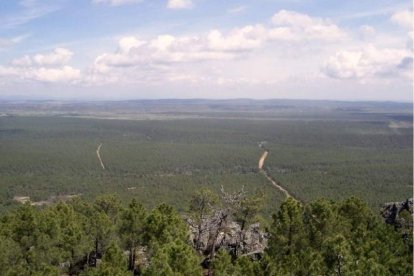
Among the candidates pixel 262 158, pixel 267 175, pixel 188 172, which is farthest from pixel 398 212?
pixel 262 158

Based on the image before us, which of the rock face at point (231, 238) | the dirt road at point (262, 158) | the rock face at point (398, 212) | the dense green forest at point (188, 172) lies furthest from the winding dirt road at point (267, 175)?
the rock face at point (231, 238)

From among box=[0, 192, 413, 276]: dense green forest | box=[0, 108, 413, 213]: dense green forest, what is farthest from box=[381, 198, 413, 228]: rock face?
box=[0, 108, 413, 213]: dense green forest

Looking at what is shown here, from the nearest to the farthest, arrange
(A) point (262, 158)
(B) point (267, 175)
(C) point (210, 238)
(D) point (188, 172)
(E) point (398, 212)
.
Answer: (C) point (210, 238), (E) point (398, 212), (B) point (267, 175), (D) point (188, 172), (A) point (262, 158)

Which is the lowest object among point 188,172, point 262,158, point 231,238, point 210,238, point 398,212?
point 188,172

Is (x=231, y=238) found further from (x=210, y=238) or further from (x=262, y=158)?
(x=262, y=158)

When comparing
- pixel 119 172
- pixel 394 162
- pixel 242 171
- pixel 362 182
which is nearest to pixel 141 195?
pixel 119 172

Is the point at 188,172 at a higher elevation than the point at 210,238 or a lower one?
lower
